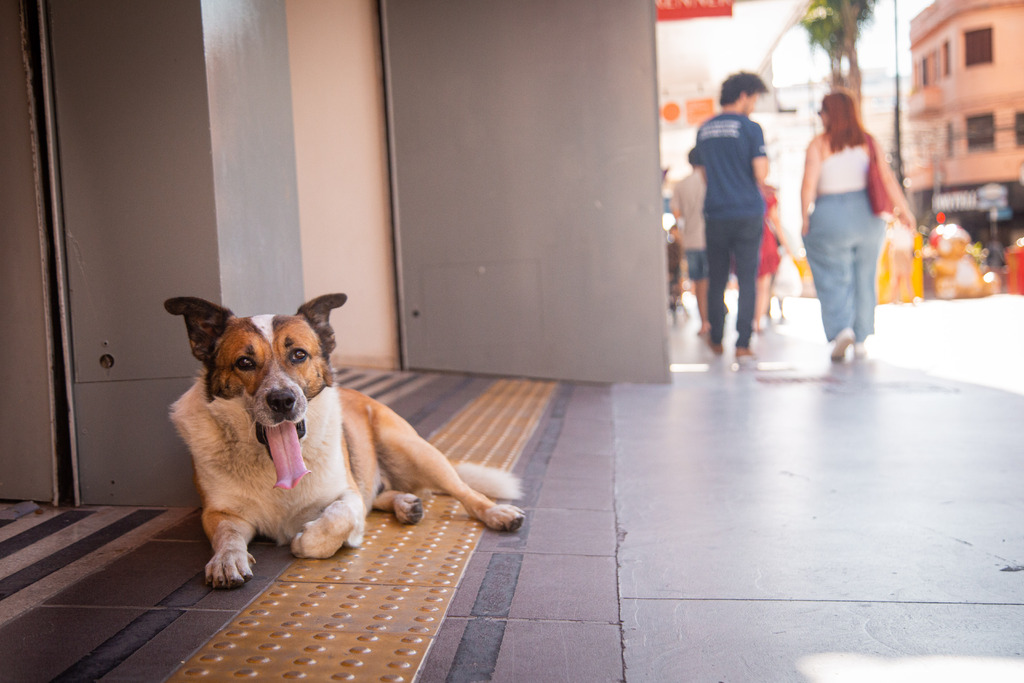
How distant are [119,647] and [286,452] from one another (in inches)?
33.9

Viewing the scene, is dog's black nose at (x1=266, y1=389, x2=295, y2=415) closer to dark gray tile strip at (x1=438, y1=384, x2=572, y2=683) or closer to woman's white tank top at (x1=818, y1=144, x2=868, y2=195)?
dark gray tile strip at (x1=438, y1=384, x2=572, y2=683)

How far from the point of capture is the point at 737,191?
8.48 metres

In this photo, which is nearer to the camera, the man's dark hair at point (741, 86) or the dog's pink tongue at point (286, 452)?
the dog's pink tongue at point (286, 452)

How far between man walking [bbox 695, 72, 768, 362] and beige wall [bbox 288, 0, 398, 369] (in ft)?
10.5

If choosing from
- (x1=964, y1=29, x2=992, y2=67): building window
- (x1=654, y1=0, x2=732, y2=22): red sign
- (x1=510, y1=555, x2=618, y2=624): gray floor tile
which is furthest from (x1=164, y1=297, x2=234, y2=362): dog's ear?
(x1=964, y1=29, x2=992, y2=67): building window

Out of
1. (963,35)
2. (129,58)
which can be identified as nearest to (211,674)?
(129,58)

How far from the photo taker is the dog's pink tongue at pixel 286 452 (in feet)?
9.87

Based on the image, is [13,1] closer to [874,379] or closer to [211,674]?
[211,674]

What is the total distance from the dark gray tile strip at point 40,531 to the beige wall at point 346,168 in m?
4.66

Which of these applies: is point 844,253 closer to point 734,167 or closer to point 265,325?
point 734,167

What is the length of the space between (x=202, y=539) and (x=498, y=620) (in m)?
1.43

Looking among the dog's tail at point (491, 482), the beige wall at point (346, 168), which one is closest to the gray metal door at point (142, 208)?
the dog's tail at point (491, 482)

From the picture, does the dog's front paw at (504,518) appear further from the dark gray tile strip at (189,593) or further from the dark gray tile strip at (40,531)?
the dark gray tile strip at (40,531)

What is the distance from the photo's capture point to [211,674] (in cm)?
216
